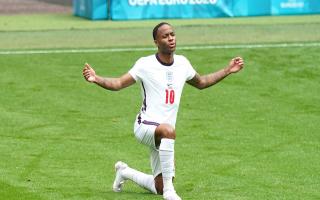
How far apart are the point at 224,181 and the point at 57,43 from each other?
39.7 ft

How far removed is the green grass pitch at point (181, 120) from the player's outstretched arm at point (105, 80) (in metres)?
1.12

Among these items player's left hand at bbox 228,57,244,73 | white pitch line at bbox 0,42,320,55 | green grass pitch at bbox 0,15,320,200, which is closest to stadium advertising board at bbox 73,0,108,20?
green grass pitch at bbox 0,15,320,200

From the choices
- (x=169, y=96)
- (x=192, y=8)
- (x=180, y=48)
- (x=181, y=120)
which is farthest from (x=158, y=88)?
(x=192, y=8)

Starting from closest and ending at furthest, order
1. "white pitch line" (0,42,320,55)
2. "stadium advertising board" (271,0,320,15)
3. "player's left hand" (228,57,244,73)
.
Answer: "player's left hand" (228,57,244,73) → "white pitch line" (0,42,320,55) → "stadium advertising board" (271,0,320,15)

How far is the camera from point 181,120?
16141 mm

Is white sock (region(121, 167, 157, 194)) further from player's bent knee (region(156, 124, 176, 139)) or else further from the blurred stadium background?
the blurred stadium background

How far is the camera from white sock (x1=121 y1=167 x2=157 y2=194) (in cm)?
1134

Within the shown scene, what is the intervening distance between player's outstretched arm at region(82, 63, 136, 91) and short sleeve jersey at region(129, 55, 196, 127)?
102 mm

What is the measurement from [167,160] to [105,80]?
1.02 m

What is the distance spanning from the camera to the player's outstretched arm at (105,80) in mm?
10828

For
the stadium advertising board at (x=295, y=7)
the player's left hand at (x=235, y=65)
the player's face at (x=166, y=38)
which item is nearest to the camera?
the player's face at (x=166, y=38)

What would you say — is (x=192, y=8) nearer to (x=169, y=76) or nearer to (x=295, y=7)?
(x=295, y=7)

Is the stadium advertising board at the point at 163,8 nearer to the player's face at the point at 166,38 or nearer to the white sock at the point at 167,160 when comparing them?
the player's face at the point at 166,38

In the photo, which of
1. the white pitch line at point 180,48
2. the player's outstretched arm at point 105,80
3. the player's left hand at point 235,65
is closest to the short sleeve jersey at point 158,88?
the player's outstretched arm at point 105,80
